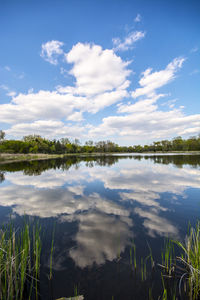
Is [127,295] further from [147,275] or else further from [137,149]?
[137,149]

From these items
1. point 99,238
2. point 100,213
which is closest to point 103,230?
point 99,238

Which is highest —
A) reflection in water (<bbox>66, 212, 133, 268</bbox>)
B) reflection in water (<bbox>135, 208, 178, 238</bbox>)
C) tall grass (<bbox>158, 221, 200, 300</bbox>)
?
tall grass (<bbox>158, 221, 200, 300</bbox>)

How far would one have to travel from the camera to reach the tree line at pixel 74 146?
80.4 meters

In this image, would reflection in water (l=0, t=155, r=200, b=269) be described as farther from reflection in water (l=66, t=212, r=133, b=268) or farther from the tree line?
the tree line

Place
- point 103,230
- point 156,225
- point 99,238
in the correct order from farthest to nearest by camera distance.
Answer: point 156,225 < point 103,230 < point 99,238

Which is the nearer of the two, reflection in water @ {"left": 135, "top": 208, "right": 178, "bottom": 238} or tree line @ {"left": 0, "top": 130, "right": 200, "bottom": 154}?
reflection in water @ {"left": 135, "top": 208, "right": 178, "bottom": 238}

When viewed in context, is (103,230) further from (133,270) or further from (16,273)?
(16,273)

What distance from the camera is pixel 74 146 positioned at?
113 metres

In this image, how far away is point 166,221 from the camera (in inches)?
219

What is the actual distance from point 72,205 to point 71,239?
3019mm

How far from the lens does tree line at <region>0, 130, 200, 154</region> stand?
80425 mm

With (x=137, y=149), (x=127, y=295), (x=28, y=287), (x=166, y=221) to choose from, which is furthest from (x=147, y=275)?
(x=137, y=149)

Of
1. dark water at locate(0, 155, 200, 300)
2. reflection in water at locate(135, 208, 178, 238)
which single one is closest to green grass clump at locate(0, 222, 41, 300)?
dark water at locate(0, 155, 200, 300)

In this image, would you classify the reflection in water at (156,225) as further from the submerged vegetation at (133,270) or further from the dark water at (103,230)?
the submerged vegetation at (133,270)
